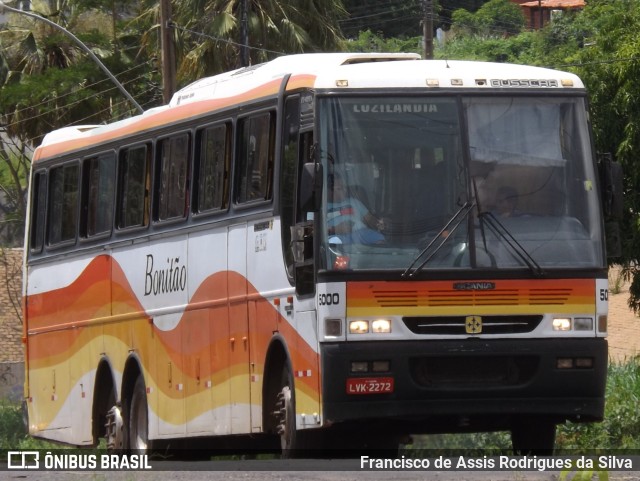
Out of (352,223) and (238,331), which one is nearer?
(352,223)

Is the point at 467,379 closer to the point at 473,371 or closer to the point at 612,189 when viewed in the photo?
the point at 473,371

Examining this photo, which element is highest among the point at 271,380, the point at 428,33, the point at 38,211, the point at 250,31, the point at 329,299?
the point at 250,31

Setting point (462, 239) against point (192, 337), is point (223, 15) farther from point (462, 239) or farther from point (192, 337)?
point (462, 239)

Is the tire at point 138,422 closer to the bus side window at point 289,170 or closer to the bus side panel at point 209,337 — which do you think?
the bus side panel at point 209,337

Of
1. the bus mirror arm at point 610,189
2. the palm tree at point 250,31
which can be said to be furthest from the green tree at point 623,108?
the bus mirror arm at point 610,189

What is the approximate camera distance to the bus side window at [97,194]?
16719 mm

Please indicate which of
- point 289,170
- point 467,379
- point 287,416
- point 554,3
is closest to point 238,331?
point 287,416

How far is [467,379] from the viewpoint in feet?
38.6

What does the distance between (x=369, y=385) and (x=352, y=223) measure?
4.00ft

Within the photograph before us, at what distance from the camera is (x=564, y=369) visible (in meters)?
11.8

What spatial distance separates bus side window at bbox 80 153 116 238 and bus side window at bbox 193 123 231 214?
2.47 metres

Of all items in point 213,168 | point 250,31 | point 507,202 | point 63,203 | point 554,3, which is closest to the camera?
point 507,202

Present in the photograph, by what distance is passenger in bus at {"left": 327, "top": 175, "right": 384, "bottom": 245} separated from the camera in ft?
37.9

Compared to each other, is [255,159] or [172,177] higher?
[172,177]
